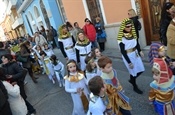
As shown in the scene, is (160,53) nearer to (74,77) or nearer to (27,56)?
(74,77)

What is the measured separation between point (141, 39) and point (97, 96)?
224 inches

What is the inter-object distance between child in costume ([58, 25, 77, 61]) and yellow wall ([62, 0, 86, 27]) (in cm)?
593

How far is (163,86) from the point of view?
320 cm

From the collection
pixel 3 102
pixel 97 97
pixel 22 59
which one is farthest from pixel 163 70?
pixel 22 59

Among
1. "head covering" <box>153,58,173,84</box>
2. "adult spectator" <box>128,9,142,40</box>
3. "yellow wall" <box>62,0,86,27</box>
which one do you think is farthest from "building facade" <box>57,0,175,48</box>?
"head covering" <box>153,58,173,84</box>

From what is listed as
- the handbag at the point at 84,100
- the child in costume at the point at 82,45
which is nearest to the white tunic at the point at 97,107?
the handbag at the point at 84,100

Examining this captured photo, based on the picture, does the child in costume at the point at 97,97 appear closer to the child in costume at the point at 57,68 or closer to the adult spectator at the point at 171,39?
the adult spectator at the point at 171,39

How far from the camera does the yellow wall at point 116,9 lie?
27.5 feet

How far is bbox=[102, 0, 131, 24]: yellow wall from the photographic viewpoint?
8.39 m

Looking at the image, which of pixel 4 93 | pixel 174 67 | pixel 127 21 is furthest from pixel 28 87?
pixel 174 67

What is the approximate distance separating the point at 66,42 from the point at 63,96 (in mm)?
1567

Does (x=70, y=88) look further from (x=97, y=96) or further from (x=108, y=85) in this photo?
(x=97, y=96)

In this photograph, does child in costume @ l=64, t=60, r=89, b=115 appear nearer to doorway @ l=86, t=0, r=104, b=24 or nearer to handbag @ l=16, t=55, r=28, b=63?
handbag @ l=16, t=55, r=28, b=63

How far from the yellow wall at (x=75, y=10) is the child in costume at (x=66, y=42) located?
19.4 ft
